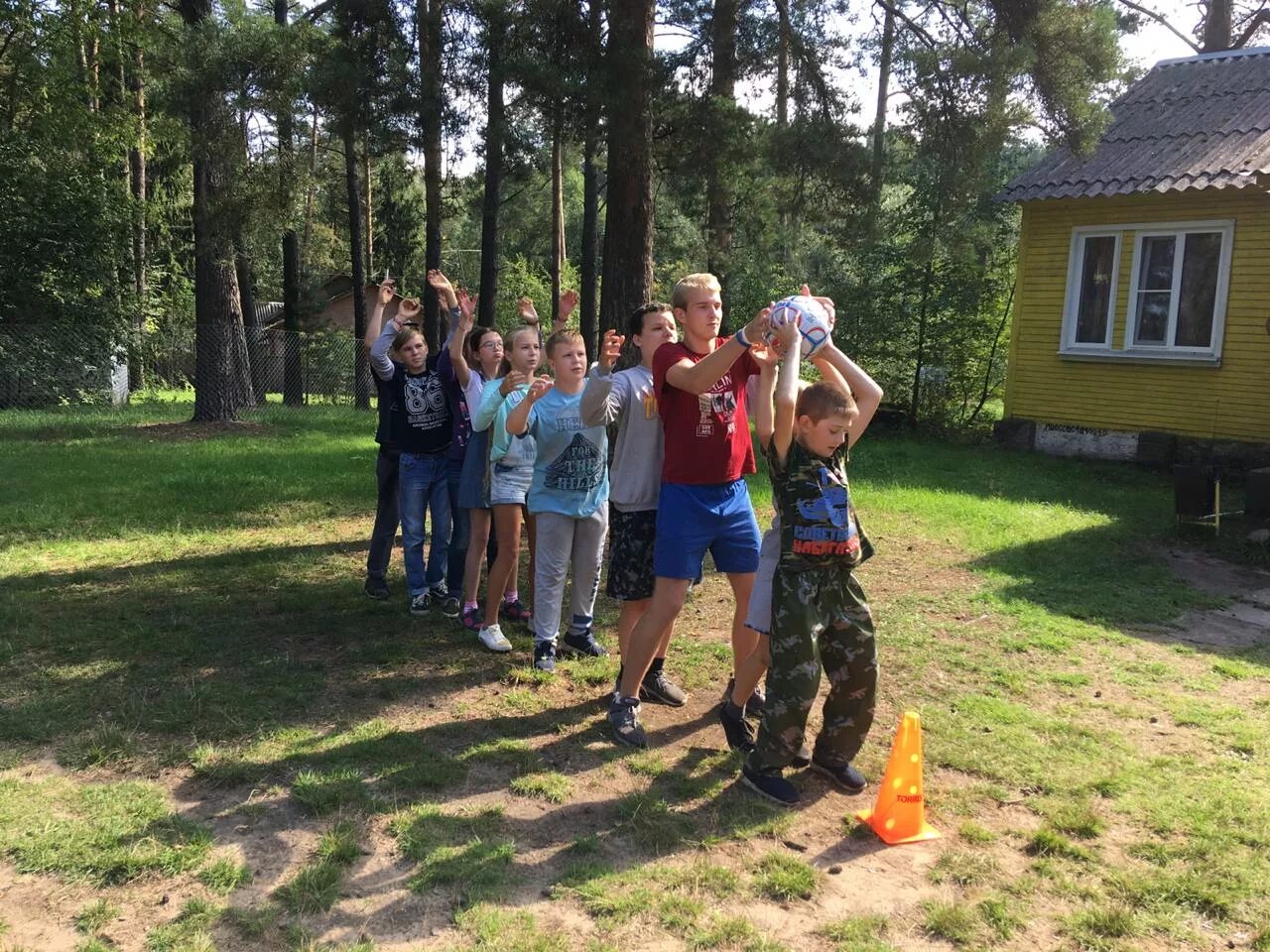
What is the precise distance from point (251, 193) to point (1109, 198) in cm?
1263

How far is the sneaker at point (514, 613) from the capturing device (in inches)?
223

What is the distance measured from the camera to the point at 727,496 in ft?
12.6

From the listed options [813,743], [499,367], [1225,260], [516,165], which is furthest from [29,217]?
[1225,260]

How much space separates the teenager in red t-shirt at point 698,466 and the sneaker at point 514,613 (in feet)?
6.21

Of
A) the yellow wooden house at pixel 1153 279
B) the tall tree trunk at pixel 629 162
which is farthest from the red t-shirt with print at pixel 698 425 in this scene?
the yellow wooden house at pixel 1153 279

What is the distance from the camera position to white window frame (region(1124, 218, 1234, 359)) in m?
12.0

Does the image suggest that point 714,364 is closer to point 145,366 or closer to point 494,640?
point 494,640

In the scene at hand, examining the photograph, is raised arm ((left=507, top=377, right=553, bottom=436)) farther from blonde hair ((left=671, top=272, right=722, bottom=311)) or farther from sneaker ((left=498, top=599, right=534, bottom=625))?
sneaker ((left=498, top=599, right=534, bottom=625))

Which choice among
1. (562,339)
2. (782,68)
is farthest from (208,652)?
(782,68)

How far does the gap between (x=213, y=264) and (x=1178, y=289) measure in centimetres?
1448

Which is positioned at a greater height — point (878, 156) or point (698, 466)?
point (878, 156)

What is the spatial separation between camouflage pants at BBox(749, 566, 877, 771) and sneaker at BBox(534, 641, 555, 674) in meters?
1.47

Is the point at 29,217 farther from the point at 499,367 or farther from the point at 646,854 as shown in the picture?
the point at 646,854

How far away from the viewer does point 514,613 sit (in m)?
5.68
